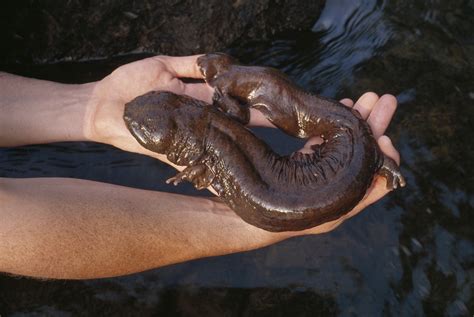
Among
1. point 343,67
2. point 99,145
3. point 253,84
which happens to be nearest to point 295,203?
point 253,84

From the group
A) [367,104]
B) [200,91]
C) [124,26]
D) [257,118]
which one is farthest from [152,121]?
[124,26]

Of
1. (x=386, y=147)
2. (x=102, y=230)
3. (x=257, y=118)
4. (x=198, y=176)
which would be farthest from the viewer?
(x=257, y=118)

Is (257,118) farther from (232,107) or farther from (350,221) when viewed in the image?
(350,221)

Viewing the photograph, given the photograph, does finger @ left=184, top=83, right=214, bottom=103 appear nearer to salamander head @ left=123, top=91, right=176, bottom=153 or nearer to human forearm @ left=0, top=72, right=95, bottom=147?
salamander head @ left=123, top=91, right=176, bottom=153

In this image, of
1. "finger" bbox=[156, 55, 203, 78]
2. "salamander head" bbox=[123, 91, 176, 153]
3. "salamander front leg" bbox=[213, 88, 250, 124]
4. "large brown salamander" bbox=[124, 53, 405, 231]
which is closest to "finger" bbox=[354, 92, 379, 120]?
"large brown salamander" bbox=[124, 53, 405, 231]

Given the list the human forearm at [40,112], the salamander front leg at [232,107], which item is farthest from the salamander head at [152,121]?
the human forearm at [40,112]

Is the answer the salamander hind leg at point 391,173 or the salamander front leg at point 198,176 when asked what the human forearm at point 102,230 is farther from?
the salamander hind leg at point 391,173
